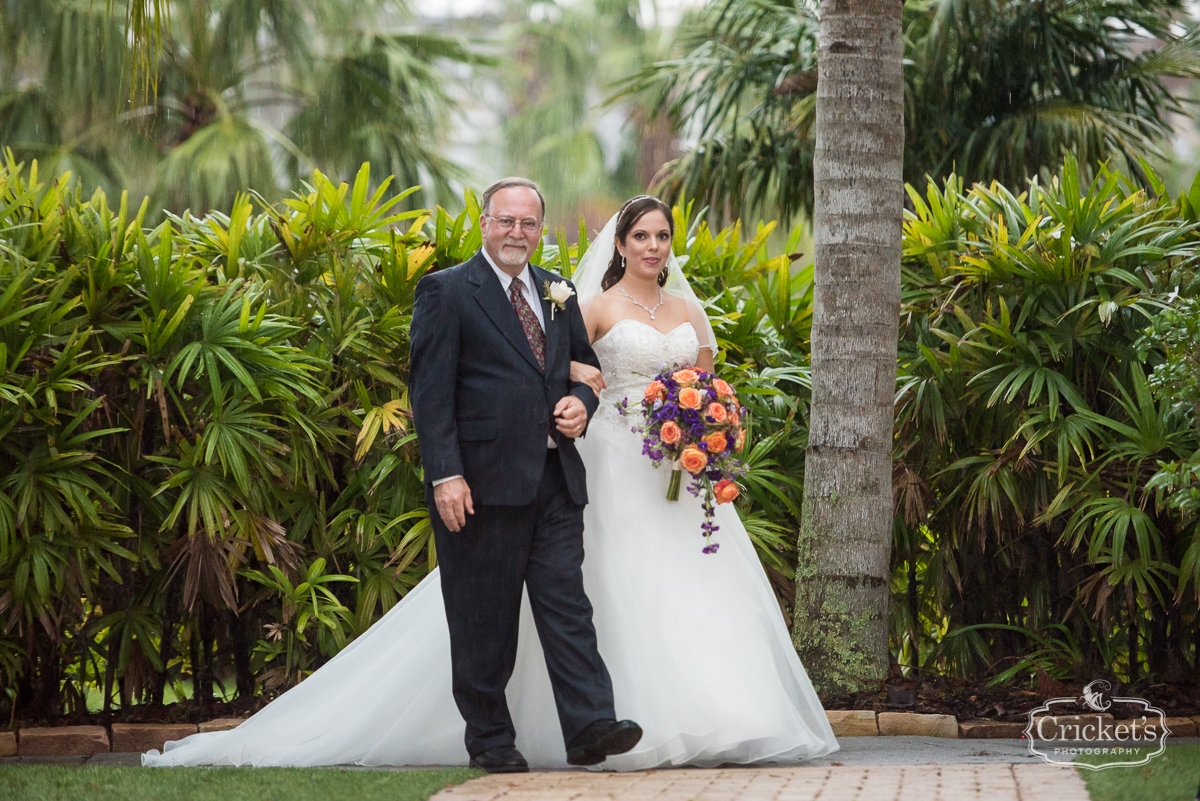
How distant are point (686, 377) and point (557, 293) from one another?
1.82 feet

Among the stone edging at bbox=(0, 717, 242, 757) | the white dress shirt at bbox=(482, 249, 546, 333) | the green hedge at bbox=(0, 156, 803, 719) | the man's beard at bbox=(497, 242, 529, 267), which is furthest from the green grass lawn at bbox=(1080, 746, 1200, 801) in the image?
the man's beard at bbox=(497, 242, 529, 267)

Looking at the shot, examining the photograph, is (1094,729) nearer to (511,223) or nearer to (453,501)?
(453,501)

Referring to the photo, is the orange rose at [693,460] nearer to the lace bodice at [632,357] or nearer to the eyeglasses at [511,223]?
the lace bodice at [632,357]

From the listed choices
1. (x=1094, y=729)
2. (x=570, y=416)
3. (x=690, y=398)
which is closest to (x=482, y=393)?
(x=570, y=416)

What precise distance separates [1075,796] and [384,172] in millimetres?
10462

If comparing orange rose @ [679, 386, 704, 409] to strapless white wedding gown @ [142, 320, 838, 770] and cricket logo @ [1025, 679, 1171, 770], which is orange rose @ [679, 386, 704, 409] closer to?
strapless white wedding gown @ [142, 320, 838, 770]

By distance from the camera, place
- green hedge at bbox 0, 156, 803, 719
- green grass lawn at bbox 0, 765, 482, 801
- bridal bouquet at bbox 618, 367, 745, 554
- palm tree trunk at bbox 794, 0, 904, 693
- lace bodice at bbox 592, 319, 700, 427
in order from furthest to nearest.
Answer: palm tree trunk at bbox 794, 0, 904, 693
green hedge at bbox 0, 156, 803, 719
lace bodice at bbox 592, 319, 700, 427
bridal bouquet at bbox 618, 367, 745, 554
green grass lawn at bbox 0, 765, 482, 801

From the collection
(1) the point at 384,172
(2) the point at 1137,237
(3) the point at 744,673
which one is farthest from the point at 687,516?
(1) the point at 384,172

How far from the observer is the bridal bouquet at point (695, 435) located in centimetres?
391

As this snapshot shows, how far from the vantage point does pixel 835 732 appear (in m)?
4.34

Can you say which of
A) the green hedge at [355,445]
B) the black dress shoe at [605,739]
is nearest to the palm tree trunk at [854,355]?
the green hedge at [355,445]

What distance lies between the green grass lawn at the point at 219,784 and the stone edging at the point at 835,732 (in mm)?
519

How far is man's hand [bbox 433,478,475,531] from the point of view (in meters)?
3.51

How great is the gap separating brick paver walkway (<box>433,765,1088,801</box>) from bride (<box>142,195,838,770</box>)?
0.19 metres
